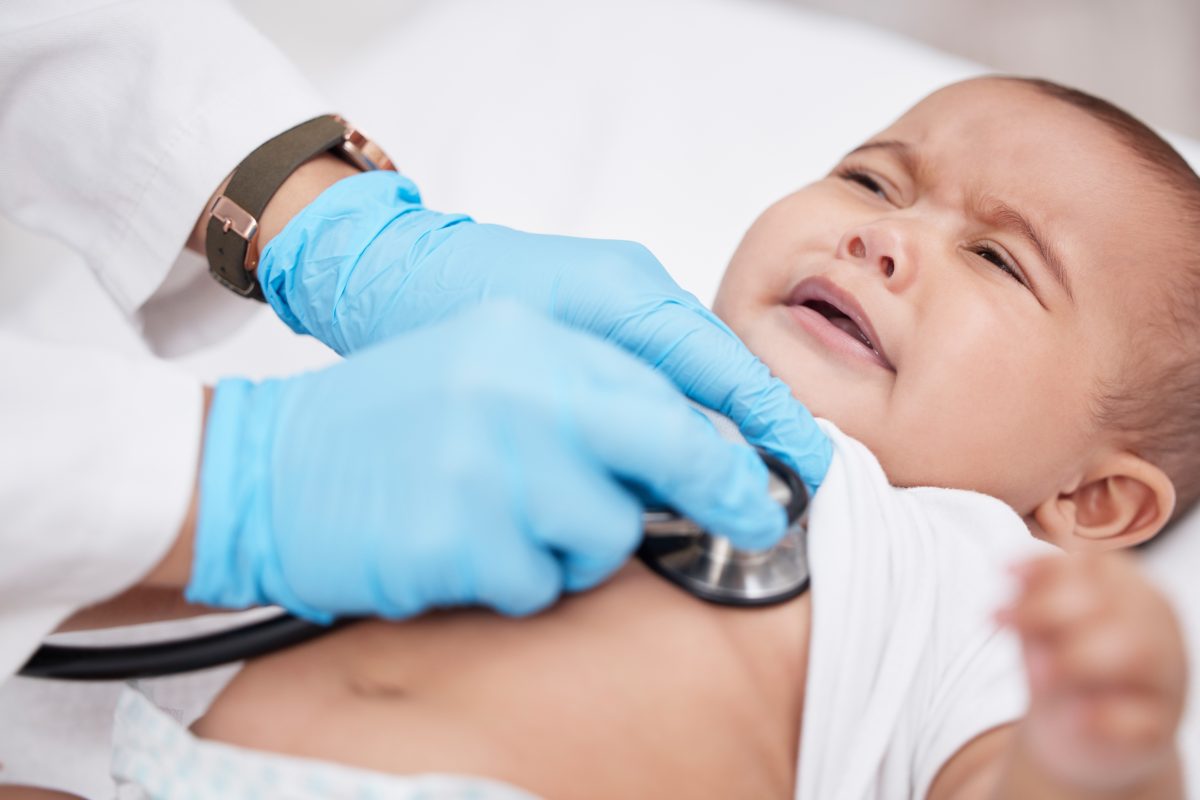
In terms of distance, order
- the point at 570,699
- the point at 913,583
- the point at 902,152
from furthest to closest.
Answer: the point at 902,152 → the point at 913,583 → the point at 570,699

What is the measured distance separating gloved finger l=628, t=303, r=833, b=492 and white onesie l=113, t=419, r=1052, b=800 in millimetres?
29

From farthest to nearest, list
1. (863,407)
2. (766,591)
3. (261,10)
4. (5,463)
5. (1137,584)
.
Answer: (261,10)
(863,407)
(766,591)
(5,463)
(1137,584)

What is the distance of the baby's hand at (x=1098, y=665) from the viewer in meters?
0.58

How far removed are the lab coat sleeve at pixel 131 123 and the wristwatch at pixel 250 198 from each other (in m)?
0.02

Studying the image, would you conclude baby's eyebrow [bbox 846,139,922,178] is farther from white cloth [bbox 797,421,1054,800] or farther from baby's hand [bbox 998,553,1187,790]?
baby's hand [bbox 998,553,1187,790]

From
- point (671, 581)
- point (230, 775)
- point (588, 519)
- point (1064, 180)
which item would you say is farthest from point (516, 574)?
point (1064, 180)

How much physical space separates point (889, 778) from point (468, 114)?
1.42 m

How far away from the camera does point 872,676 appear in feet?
3.09

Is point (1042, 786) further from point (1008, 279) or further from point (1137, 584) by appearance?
point (1008, 279)

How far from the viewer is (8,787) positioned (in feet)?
3.25

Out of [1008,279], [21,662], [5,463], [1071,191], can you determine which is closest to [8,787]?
[21,662]

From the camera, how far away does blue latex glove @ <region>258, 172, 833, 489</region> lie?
41.0 inches

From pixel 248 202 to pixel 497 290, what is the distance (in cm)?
38

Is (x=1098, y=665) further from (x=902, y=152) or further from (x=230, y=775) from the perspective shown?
(x=902, y=152)
